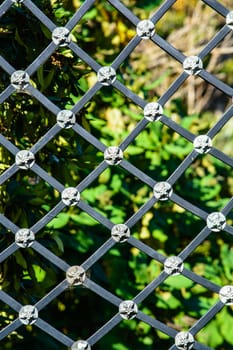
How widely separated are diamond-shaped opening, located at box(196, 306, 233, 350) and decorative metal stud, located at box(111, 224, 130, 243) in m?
1.73

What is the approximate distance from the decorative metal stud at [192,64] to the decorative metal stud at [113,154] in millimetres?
297

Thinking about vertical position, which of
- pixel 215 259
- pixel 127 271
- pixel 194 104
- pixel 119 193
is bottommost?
pixel 127 271

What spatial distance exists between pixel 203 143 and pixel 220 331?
1896mm

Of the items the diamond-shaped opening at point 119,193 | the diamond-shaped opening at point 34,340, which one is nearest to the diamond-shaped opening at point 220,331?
the diamond-shaped opening at point 119,193

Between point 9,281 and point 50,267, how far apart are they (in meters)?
0.23

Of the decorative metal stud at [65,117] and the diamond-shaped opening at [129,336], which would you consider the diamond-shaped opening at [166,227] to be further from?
the decorative metal stud at [65,117]

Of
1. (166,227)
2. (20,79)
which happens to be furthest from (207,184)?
(20,79)

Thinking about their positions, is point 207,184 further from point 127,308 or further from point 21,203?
point 127,308

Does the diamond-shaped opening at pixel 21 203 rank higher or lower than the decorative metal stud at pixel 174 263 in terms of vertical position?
higher

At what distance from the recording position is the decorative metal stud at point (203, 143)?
80.1 inches

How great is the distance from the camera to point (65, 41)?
2.00 metres

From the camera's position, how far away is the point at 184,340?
208 cm

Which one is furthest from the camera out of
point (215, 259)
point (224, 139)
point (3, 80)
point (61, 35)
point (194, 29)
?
point (224, 139)

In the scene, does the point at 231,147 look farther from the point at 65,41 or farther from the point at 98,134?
the point at 65,41
